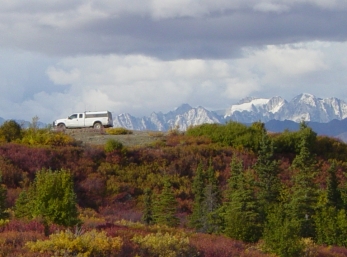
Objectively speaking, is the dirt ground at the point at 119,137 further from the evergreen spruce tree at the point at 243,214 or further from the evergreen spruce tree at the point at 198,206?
the evergreen spruce tree at the point at 243,214

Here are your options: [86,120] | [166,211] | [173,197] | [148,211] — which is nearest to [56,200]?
[173,197]

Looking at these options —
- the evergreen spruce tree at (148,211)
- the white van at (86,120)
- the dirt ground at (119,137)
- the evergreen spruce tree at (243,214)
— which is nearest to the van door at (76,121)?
the white van at (86,120)

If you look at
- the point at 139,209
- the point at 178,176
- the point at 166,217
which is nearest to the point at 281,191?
the point at 166,217

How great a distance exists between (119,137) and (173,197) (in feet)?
62.9

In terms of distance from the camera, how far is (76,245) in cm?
1145

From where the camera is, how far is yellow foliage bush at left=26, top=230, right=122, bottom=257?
11367 millimetres

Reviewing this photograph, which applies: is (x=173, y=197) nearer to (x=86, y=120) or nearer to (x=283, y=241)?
(x=283, y=241)

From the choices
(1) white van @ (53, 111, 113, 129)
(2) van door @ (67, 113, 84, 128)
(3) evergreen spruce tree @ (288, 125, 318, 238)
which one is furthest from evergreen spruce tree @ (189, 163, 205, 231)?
(2) van door @ (67, 113, 84, 128)

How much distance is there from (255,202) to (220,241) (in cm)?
530

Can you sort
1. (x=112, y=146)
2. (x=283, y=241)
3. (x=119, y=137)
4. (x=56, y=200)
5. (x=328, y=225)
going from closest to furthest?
(x=56, y=200) < (x=283, y=241) < (x=328, y=225) < (x=112, y=146) < (x=119, y=137)

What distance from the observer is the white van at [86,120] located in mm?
51875

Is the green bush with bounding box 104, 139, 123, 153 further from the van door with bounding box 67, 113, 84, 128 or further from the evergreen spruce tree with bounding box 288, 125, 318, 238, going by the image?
the van door with bounding box 67, 113, 84, 128

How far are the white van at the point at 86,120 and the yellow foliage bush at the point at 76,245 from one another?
132 ft

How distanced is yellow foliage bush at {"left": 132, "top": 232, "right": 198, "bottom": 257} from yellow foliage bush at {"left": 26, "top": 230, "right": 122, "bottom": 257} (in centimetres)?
93
